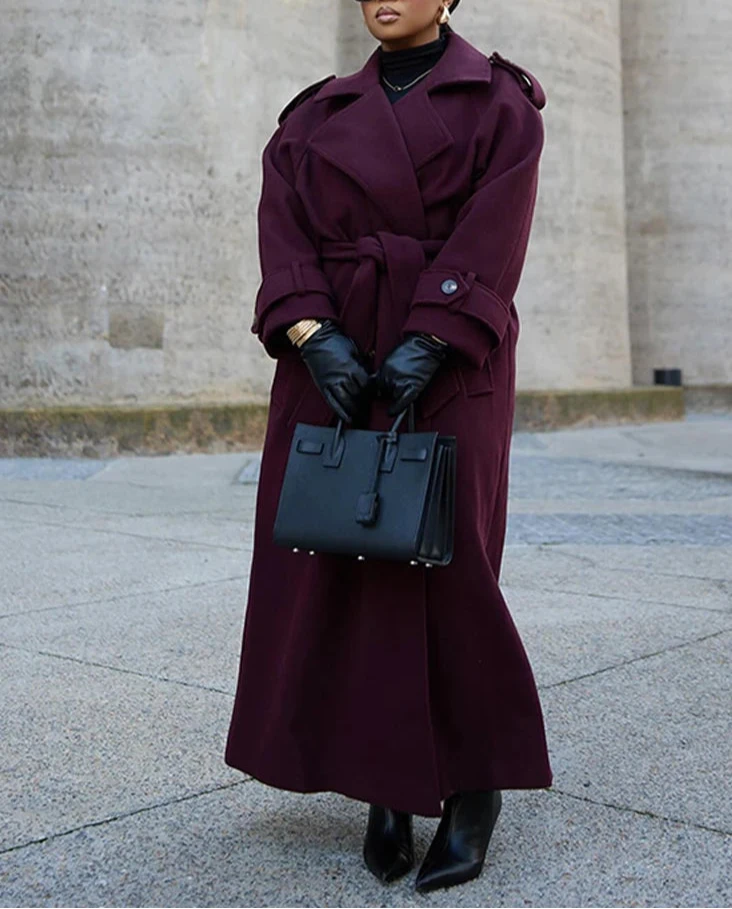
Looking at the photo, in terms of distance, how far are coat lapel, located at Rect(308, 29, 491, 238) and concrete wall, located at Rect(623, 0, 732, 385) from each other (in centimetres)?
1549

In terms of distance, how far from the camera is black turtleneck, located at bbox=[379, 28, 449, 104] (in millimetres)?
2857

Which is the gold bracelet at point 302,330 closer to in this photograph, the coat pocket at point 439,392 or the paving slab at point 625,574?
the coat pocket at point 439,392

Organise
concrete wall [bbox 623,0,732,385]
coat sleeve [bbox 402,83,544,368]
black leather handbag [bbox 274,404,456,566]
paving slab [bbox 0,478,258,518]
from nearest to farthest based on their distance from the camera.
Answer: black leather handbag [bbox 274,404,456,566], coat sleeve [bbox 402,83,544,368], paving slab [bbox 0,478,258,518], concrete wall [bbox 623,0,732,385]

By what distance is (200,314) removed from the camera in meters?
12.3

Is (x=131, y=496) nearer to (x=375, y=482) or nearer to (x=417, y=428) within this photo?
(x=417, y=428)

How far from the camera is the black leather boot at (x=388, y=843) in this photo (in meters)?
2.71

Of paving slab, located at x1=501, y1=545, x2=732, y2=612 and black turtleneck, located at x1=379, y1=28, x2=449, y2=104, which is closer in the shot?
black turtleneck, located at x1=379, y1=28, x2=449, y2=104

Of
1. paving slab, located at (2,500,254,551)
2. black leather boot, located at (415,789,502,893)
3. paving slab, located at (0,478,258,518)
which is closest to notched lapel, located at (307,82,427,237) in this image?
black leather boot, located at (415,789,502,893)

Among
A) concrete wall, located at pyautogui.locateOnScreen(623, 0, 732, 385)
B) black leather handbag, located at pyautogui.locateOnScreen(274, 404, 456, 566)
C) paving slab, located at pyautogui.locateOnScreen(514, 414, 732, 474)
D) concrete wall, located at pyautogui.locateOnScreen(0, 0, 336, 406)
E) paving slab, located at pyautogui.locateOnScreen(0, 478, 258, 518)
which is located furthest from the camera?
concrete wall, located at pyautogui.locateOnScreen(623, 0, 732, 385)

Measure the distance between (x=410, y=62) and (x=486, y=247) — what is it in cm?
47

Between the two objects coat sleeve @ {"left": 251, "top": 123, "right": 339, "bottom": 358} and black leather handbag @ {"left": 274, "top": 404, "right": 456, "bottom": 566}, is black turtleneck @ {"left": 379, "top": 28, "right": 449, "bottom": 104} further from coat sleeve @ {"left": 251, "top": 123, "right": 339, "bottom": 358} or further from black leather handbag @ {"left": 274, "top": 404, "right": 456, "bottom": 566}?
black leather handbag @ {"left": 274, "top": 404, "right": 456, "bottom": 566}

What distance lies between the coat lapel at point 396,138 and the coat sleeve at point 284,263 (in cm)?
11

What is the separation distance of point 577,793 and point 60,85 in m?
9.75

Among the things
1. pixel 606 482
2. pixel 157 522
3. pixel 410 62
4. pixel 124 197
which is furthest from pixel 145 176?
pixel 410 62
